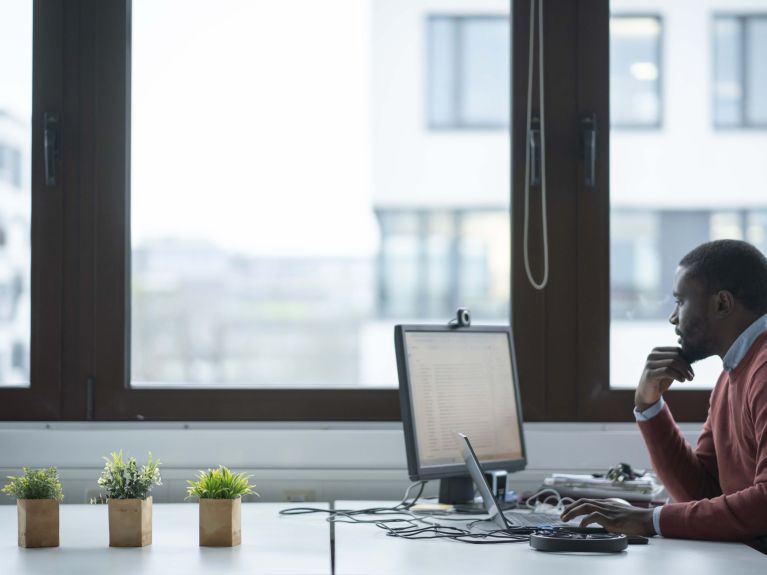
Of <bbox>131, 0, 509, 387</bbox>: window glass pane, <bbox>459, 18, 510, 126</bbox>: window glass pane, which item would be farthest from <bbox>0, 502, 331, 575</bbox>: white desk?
<bbox>459, 18, 510, 126</bbox>: window glass pane

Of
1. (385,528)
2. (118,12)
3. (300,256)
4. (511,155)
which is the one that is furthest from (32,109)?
(300,256)

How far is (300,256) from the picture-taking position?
59.2 ft

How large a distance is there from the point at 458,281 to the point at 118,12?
43.1 ft

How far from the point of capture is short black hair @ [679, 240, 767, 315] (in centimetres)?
208

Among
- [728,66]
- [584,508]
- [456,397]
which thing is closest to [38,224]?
[456,397]

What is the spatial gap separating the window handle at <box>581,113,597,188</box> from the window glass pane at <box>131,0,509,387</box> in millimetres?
3730

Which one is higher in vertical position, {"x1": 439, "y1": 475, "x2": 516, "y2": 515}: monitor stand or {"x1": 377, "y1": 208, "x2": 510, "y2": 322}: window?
{"x1": 377, "y1": 208, "x2": 510, "y2": 322}: window

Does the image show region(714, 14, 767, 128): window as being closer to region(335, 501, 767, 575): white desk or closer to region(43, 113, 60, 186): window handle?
region(43, 113, 60, 186): window handle

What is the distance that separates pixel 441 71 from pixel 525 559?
13.1 metres

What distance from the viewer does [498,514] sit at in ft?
6.43

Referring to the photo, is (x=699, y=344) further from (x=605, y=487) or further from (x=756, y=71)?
(x=756, y=71)

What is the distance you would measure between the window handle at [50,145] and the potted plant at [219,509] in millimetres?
1230

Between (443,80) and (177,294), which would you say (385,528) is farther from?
(177,294)

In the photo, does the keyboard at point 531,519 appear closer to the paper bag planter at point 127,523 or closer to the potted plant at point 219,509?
the potted plant at point 219,509
